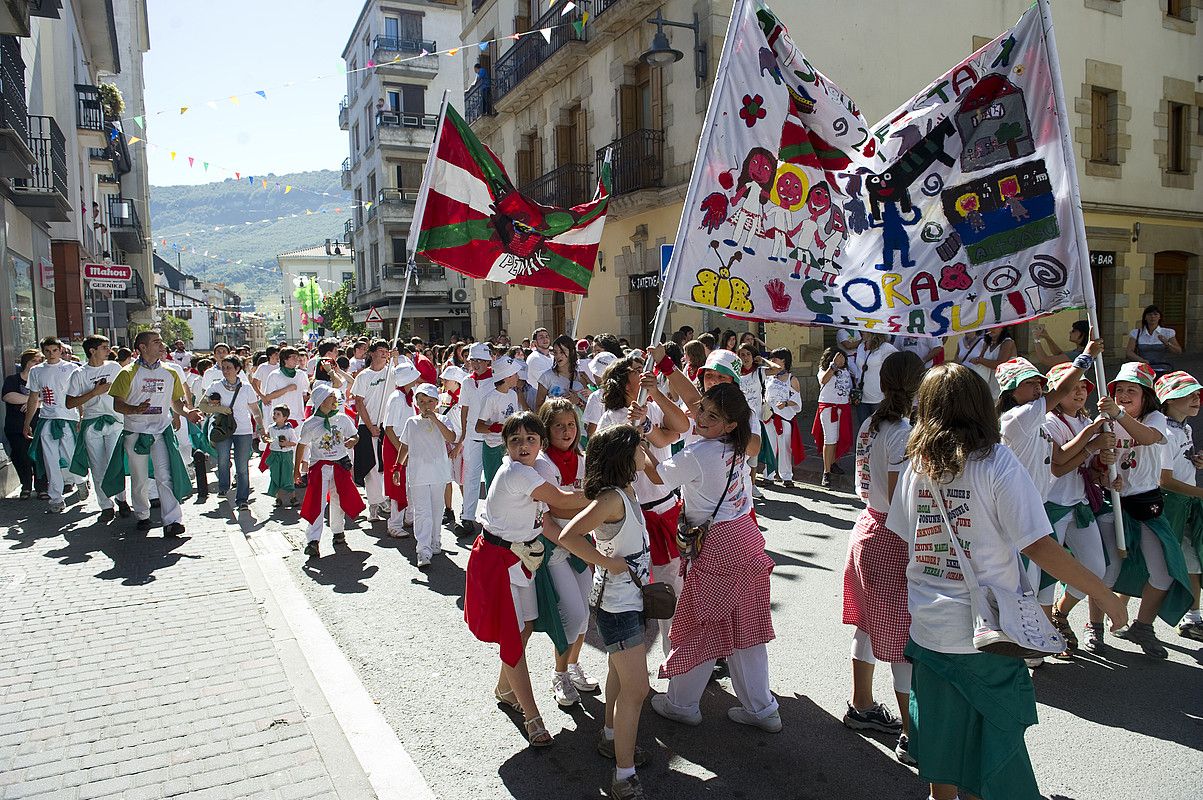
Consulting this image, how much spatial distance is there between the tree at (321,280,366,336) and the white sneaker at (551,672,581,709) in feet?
152

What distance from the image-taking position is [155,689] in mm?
4680

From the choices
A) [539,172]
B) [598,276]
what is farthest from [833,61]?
[539,172]

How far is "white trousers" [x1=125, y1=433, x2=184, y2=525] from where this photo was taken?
336 inches

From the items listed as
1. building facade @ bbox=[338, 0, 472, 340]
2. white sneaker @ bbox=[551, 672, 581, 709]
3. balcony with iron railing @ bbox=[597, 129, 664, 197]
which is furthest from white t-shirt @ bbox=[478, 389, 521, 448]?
building facade @ bbox=[338, 0, 472, 340]

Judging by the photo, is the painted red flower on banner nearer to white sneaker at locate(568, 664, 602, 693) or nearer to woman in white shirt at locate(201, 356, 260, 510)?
white sneaker at locate(568, 664, 602, 693)

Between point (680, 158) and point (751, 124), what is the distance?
12.5 m

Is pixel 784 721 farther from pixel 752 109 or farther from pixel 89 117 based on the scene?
pixel 89 117

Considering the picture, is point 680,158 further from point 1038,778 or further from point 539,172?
point 1038,778

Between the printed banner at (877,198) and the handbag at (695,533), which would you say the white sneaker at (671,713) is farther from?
the printed banner at (877,198)

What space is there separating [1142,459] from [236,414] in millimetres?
9249

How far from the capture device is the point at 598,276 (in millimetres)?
20938

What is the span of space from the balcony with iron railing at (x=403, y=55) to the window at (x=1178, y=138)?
32763 mm

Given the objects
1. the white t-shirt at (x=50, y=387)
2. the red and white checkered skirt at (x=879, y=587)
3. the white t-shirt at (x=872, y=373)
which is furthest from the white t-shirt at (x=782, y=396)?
the white t-shirt at (x=50, y=387)

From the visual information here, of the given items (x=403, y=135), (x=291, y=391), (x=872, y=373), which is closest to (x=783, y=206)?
(x=872, y=373)
